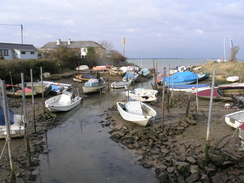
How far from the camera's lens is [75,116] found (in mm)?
18359

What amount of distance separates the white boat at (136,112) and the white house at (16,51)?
3588 centimetres

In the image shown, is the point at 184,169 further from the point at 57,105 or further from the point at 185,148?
the point at 57,105

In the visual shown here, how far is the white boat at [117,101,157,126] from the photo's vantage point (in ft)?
46.1

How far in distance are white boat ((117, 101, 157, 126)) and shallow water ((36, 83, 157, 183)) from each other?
5.74 ft

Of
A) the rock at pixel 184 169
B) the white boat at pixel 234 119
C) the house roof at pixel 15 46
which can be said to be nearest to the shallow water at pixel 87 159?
the rock at pixel 184 169

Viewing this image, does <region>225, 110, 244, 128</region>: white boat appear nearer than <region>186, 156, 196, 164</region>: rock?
No

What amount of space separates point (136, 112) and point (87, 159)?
6.36m

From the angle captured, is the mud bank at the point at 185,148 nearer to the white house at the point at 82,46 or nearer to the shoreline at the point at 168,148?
the shoreline at the point at 168,148

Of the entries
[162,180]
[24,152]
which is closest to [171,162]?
[162,180]

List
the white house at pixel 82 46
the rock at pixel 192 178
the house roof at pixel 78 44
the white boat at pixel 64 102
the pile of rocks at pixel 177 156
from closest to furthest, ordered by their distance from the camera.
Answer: the rock at pixel 192 178 < the pile of rocks at pixel 177 156 < the white boat at pixel 64 102 < the white house at pixel 82 46 < the house roof at pixel 78 44

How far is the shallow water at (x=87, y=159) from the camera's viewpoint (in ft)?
29.0

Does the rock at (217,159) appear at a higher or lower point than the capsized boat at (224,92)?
lower

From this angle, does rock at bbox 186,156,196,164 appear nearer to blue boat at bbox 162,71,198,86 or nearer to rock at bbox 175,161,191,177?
rock at bbox 175,161,191,177

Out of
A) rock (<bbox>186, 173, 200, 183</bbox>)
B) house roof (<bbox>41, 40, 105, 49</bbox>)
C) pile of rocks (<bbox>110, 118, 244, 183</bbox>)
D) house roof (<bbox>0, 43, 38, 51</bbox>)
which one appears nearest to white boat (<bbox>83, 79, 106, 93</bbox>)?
pile of rocks (<bbox>110, 118, 244, 183</bbox>)
